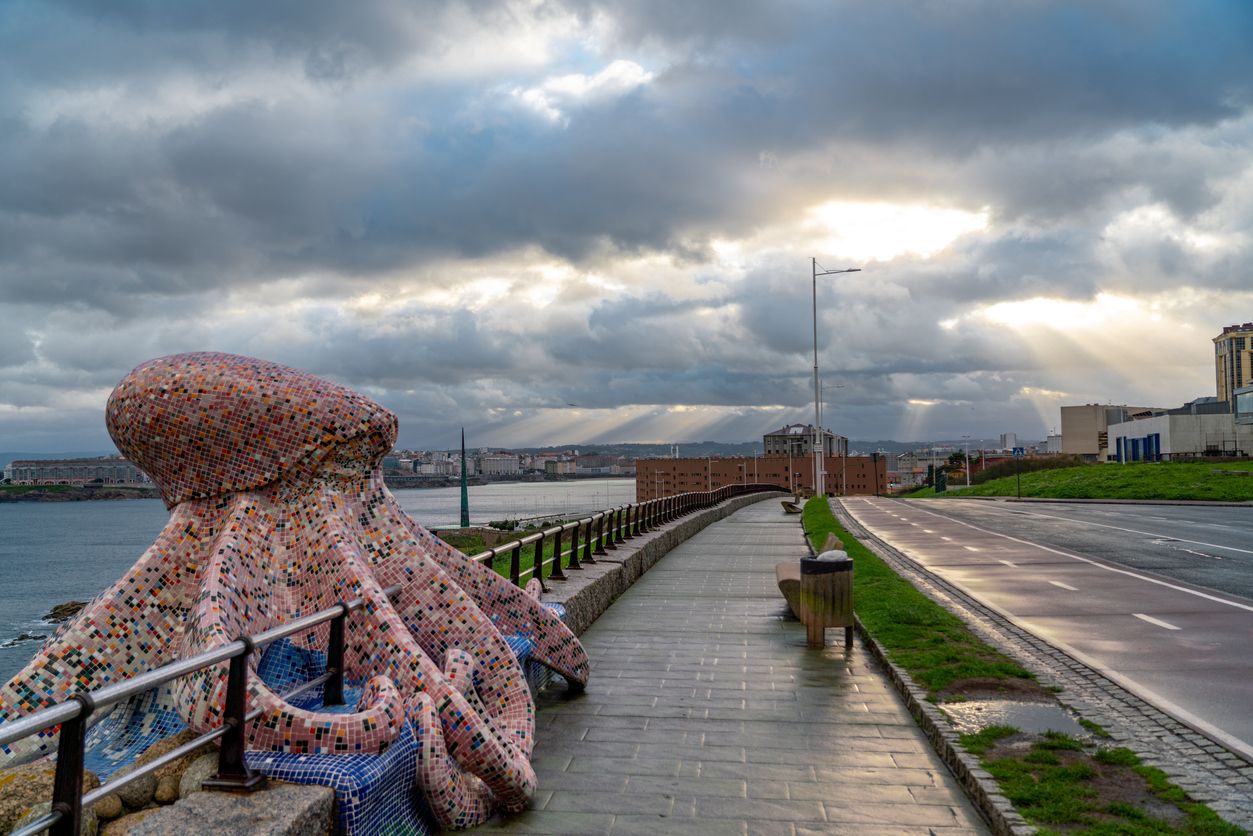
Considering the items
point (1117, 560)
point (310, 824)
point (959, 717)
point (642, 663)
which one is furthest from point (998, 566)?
point (310, 824)

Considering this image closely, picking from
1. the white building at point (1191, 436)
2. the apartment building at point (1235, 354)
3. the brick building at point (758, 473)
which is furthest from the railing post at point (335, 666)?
the apartment building at point (1235, 354)

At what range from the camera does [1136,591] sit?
47.7 feet

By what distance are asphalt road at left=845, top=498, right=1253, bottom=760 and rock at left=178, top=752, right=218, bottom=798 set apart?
18.8ft

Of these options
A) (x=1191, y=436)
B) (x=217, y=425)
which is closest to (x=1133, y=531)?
(x=217, y=425)

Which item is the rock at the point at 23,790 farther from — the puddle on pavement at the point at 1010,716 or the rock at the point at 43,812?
the puddle on pavement at the point at 1010,716

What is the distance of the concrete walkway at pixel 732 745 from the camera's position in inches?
205

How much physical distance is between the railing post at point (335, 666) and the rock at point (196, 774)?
107cm

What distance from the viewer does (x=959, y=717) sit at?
265 inches

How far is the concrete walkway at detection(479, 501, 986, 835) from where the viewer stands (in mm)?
5207

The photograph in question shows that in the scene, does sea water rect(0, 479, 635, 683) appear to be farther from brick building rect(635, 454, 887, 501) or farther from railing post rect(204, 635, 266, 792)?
brick building rect(635, 454, 887, 501)

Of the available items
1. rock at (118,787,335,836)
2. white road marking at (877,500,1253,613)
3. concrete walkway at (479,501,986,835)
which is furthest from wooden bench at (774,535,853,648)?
rock at (118,787,335,836)

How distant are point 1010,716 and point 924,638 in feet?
10.0

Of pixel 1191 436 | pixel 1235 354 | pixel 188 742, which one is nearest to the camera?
pixel 188 742

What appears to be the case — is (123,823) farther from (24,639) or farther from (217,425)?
(24,639)
